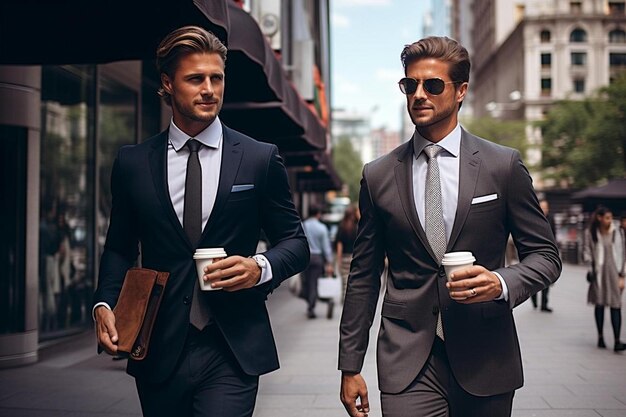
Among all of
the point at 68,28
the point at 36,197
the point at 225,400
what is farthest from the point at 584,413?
the point at 36,197

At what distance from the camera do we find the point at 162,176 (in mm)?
2871

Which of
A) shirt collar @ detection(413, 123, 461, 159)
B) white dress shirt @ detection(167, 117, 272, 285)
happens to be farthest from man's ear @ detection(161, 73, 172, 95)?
shirt collar @ detection(413, 123, 461, 159)

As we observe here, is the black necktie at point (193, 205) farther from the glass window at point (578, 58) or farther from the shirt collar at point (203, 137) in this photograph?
the glass window at point (578, 58)

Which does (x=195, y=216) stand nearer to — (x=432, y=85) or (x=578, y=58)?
(x=432, y=85)

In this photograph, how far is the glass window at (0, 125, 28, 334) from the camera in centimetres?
891

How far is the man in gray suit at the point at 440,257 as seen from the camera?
9.29 ft

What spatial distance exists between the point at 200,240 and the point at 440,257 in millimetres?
893

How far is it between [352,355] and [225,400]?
56 centimetres

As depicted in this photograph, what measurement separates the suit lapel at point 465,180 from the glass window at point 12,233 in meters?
7.19

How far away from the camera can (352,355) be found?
118 inches

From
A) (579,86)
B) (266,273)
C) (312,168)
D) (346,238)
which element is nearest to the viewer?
(266,273)

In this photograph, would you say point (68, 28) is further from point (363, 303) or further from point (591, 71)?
point (591, 71)

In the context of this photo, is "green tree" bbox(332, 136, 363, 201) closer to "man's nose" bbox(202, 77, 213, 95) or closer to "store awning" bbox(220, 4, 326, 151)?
"store awning" bbox(220, 4, 326, 151)

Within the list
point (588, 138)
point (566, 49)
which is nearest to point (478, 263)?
point (588, 138)
